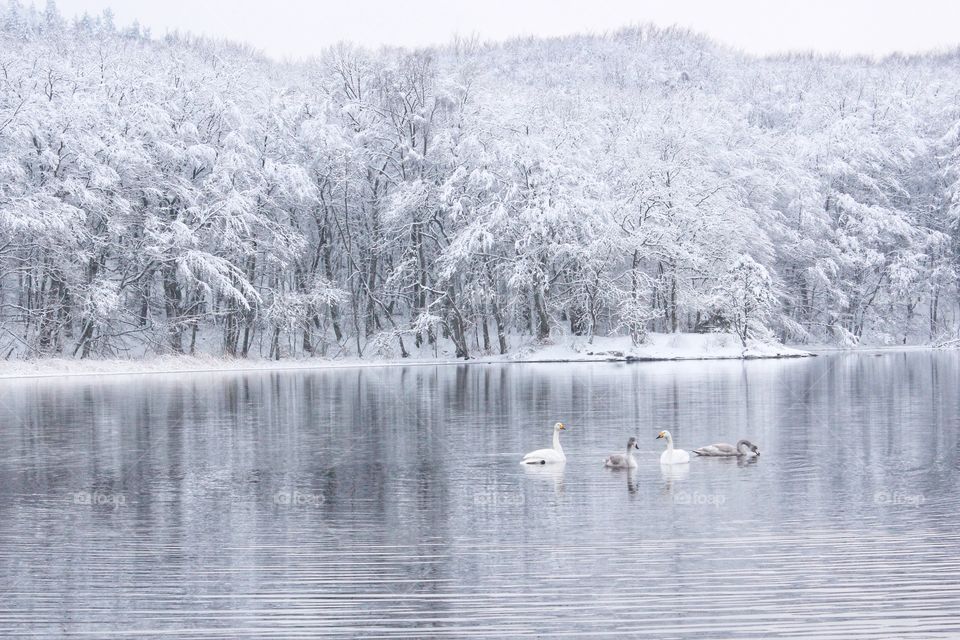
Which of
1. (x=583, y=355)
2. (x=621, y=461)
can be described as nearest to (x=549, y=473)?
A: (x=621, y=461)

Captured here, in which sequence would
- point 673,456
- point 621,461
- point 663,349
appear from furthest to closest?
1. point 663,349
2. point 673,456
3. point 621,461

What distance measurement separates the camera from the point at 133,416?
97.4 feet

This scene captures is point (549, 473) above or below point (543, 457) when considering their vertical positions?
below

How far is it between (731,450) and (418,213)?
43.8 meters

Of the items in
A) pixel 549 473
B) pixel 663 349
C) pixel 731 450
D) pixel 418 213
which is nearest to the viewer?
pixel 549 473

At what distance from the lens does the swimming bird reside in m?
20.3

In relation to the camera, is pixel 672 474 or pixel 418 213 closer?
pixel 672 474

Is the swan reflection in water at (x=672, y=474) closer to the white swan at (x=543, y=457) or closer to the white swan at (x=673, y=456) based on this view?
the white swan at (x=673, y=456)

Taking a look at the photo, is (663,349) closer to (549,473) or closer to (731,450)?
(731,450)

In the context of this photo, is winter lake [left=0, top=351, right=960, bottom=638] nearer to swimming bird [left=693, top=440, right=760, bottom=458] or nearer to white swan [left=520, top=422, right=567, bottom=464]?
swimming bird [left=693, top=440, right=760, bottom=458]

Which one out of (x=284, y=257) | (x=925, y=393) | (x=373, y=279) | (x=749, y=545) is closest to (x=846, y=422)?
(x=925, y=393)

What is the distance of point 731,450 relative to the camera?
66.5 feet

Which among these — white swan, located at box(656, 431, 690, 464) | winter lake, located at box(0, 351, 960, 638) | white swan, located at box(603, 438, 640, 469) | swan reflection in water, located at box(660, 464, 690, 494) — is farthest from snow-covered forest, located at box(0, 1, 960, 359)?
swan reflection in water, located at box(660, 464, 690, 494)

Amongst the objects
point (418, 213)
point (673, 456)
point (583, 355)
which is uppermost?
point (418, 213)
